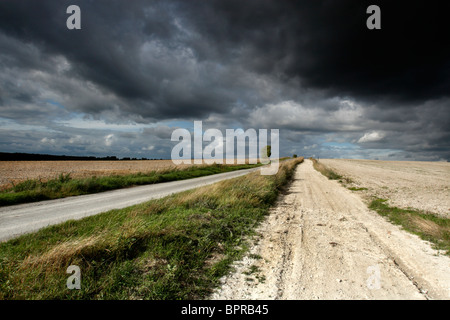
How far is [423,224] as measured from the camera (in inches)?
311

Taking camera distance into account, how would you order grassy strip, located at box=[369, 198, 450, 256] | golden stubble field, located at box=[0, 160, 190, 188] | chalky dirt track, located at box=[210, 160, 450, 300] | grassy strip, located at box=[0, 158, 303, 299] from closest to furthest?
1. grassy strip, located at box=[0, 158, 303, 299]
2. chalky dirt track, located at box=[210, 160, 450, 300]
3. grassy strip, located at box=[369, 198, 450, 256]
4. golden stubble field, located at box=[0, 160, 190, 188]

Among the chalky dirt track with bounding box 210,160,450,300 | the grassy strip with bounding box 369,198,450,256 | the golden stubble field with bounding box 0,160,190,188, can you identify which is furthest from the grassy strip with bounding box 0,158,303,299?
the golden stubble field with bounding box 0,160,190,188

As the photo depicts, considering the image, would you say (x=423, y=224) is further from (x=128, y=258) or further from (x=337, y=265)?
(x=128, y=258)

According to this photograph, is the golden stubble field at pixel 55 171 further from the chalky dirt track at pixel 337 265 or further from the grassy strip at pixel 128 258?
the chalky dirt track at pixel 337 265

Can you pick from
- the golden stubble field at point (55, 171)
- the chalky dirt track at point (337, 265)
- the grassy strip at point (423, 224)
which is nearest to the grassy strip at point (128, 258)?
the chalky dirt track at point (337, 265)

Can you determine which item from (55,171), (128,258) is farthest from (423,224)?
(55,171)

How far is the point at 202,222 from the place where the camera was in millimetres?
7168

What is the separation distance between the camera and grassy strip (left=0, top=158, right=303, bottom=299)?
3680 mm

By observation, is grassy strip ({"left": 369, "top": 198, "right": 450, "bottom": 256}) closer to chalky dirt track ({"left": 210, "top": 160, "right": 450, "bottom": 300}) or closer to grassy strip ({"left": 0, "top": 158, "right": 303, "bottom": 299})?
chalky dirt track ({"left": 210, "top": 160, "right": 450, "bottom": 300})

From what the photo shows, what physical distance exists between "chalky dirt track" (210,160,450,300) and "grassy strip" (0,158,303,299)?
660 millimetres

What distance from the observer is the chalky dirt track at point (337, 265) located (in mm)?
4105

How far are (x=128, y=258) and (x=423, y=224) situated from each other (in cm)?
1018
